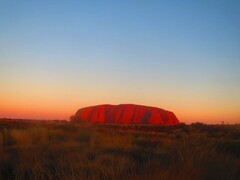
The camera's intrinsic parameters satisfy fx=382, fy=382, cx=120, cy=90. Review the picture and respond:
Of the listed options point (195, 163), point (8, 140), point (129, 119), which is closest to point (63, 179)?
point (195, 163)

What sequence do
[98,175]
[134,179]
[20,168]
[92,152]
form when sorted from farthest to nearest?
[92,152] < [20,168] < [98,175] < [134,179]

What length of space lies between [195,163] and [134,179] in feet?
7.42

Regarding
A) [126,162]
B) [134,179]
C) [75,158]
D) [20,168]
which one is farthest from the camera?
[75,158]

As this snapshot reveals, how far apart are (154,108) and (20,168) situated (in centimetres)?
10532

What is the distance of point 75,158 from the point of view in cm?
1162

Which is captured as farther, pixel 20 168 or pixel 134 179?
pixel 20 168

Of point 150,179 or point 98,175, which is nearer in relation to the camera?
point 150,179

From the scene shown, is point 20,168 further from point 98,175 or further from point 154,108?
point 154,108

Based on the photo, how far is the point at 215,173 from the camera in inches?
350

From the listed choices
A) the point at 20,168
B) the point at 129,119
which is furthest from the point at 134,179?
the point at 129,119

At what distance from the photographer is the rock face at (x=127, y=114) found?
11006 cm

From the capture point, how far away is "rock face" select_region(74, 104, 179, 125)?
361 ft

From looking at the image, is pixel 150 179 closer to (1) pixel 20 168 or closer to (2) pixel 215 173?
(2) pixel 215 173

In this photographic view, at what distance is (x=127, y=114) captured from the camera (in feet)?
369
